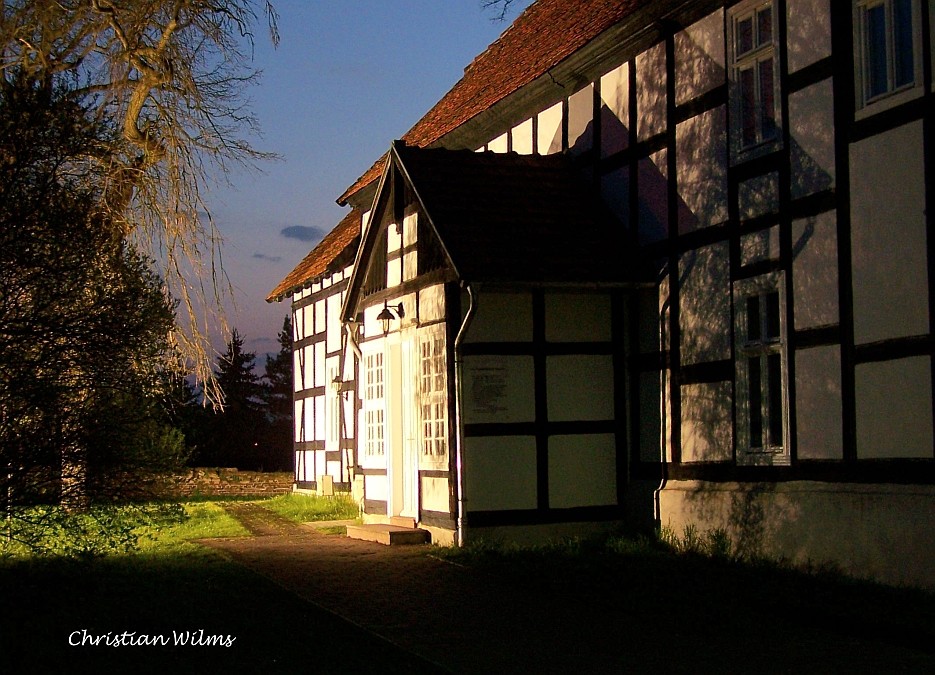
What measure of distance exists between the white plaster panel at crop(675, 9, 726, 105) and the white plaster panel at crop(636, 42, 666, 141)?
34 centimetres

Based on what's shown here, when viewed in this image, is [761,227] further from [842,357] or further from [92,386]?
[92,386]

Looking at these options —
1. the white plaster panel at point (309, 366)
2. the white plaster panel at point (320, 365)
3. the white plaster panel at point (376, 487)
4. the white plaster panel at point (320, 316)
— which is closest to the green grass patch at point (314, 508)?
the white plaster panel at point (376, 487)

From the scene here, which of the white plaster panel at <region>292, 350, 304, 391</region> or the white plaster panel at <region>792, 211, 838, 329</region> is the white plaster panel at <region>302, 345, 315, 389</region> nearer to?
the white plaster panel at <region>292, 350, 304, 391</region>

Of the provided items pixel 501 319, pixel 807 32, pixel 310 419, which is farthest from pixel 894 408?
pixel 310 419

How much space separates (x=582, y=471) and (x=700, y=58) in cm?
527

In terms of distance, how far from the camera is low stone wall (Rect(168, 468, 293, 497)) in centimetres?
3228

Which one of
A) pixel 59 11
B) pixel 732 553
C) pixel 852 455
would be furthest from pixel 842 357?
pixel 59 11

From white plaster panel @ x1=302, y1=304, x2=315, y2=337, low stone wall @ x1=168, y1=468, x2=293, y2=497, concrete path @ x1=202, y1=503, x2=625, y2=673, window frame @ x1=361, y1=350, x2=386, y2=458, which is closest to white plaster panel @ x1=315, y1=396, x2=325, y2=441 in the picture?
white plaster panel @ x1=302, y1=304, x2=315, y2=337

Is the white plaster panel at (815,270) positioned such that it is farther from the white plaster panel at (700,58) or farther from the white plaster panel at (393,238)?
the white plaster panel at (393,238)

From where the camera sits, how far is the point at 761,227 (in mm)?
12586

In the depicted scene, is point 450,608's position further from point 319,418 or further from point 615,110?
point 319,418

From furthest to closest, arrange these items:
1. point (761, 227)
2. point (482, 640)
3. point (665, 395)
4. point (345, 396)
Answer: point (345, 396) → point (665, 395) → point (761, 227) → point (482, 640)

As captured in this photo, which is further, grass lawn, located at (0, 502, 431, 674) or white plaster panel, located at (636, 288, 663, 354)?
white plaster panel, located at (636, 288, 663, 354)

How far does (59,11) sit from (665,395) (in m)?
9.74
